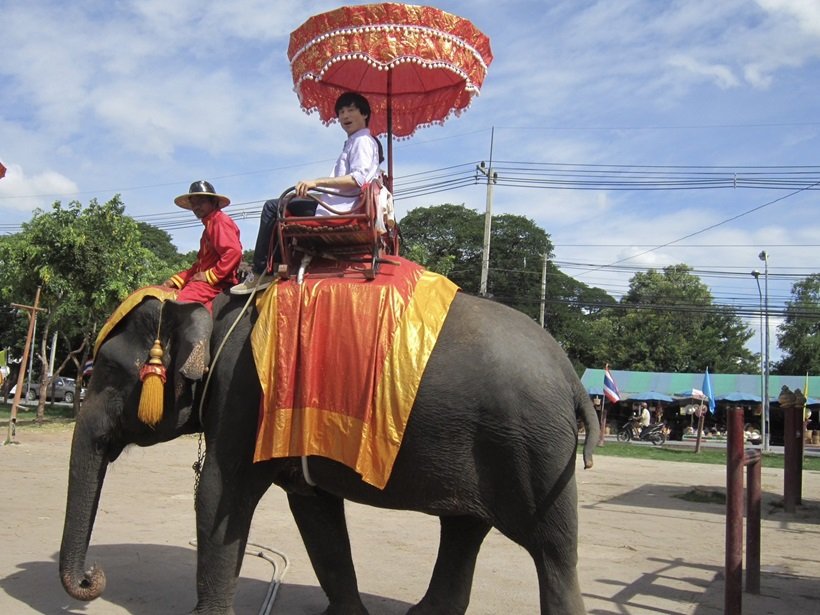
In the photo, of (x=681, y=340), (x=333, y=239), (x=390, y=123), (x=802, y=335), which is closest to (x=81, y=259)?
(x=390, y=123)

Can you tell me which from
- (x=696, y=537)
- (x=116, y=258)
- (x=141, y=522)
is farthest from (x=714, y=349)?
(x=141, y=522)

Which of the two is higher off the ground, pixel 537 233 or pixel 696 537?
pixel 537 233

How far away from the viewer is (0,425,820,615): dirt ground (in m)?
5.14

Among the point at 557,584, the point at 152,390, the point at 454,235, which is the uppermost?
the point at 454,235

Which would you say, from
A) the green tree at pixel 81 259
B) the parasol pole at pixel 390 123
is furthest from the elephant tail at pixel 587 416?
the green tree at pixel 81 259

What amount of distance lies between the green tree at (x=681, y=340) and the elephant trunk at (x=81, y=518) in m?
44.1

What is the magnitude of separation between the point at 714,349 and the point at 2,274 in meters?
39.3

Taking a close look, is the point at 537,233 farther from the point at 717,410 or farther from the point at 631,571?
the point at 631,571

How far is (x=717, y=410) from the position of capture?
1455 inches

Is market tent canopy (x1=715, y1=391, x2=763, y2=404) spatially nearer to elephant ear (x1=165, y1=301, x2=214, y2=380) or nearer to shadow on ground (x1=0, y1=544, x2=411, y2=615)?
shadow on ground (x1=0, y1=544, x2=411, y2=615)

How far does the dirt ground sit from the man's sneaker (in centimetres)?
177

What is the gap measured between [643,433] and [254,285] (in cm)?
2669

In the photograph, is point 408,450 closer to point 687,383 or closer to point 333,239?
point 333,239

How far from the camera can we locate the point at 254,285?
14.1 ft
